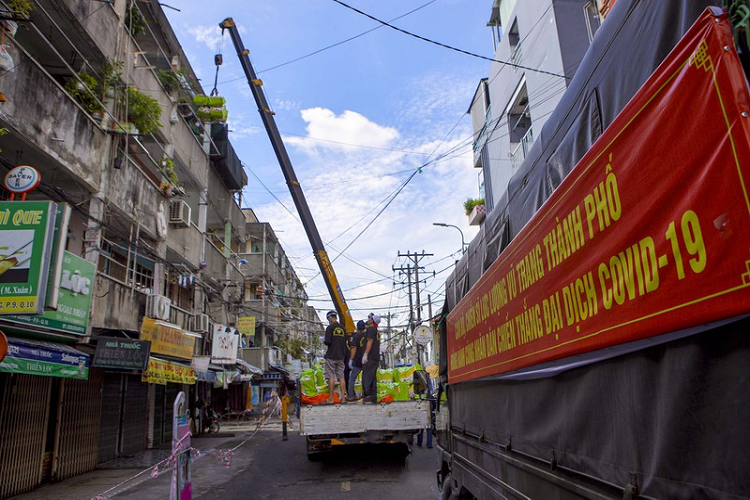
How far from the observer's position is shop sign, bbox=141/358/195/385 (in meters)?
12.3

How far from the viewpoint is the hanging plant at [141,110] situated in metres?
13.5

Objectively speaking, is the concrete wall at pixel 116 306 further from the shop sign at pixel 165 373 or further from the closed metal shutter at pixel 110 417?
the closed metal shutter at pixel 110 417

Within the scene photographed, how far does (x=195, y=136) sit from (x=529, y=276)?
62.8 ft

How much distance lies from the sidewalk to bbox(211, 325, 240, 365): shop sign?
14.2ft

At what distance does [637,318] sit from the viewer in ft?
5.61

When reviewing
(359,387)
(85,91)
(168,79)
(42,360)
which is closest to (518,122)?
(359,387)

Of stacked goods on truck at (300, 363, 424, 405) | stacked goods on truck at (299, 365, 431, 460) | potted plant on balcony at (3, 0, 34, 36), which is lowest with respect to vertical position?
stacked goods on truck at (299, 365, 431, 460)

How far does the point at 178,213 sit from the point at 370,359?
9.25 m

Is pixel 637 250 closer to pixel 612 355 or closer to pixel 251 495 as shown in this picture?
pixel 612 355

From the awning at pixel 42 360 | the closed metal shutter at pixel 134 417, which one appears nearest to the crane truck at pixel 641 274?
the awning at pixel 42 360

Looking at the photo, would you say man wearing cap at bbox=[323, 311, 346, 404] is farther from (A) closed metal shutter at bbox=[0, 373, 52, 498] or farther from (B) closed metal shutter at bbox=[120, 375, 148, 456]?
(B) closed metal shutter at bbox=[120, 375, 148, 456]

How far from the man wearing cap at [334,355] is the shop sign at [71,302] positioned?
4.79 m

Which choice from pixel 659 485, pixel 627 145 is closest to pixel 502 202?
pixel 627 145

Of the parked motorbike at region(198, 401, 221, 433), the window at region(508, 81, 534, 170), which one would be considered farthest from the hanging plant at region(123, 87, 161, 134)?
the parked motorbike at region(198, 401, 221, 433)
